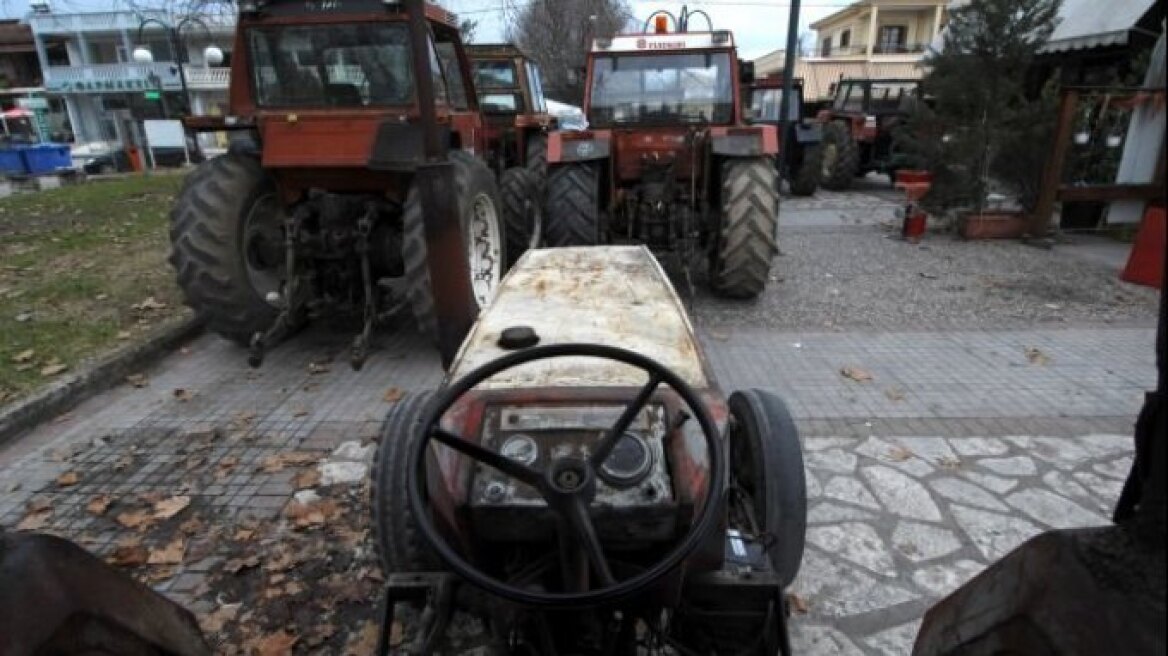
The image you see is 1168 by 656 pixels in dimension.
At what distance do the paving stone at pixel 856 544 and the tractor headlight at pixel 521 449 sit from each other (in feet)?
6.24

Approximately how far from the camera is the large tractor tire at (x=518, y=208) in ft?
24.8

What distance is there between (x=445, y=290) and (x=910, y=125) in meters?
8.88

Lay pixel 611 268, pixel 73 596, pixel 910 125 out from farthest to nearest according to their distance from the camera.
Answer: pixel 910 125
pixel 611 268
pixel 73 596

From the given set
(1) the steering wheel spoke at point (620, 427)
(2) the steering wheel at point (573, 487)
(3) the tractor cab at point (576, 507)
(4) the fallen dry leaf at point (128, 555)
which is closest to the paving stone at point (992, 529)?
(3) the tractor cab at point (576, 507)

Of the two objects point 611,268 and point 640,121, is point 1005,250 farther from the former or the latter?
point 611,268

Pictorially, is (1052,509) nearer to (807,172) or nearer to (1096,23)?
(1096,23)

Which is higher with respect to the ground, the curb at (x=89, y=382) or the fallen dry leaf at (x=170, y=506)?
the curb at (x=89, y=382)

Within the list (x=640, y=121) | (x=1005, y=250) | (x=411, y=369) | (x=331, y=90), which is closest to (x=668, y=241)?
(x=640, y=121)

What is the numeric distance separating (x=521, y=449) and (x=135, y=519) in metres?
2.69

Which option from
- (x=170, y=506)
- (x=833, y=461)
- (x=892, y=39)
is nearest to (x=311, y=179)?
(x=170, y=506)

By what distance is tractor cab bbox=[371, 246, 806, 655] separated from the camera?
1.57m

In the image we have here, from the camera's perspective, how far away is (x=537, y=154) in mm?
9047

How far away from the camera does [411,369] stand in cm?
520

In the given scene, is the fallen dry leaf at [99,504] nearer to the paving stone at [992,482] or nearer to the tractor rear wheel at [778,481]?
the tractor rear wheel at [778,481]
